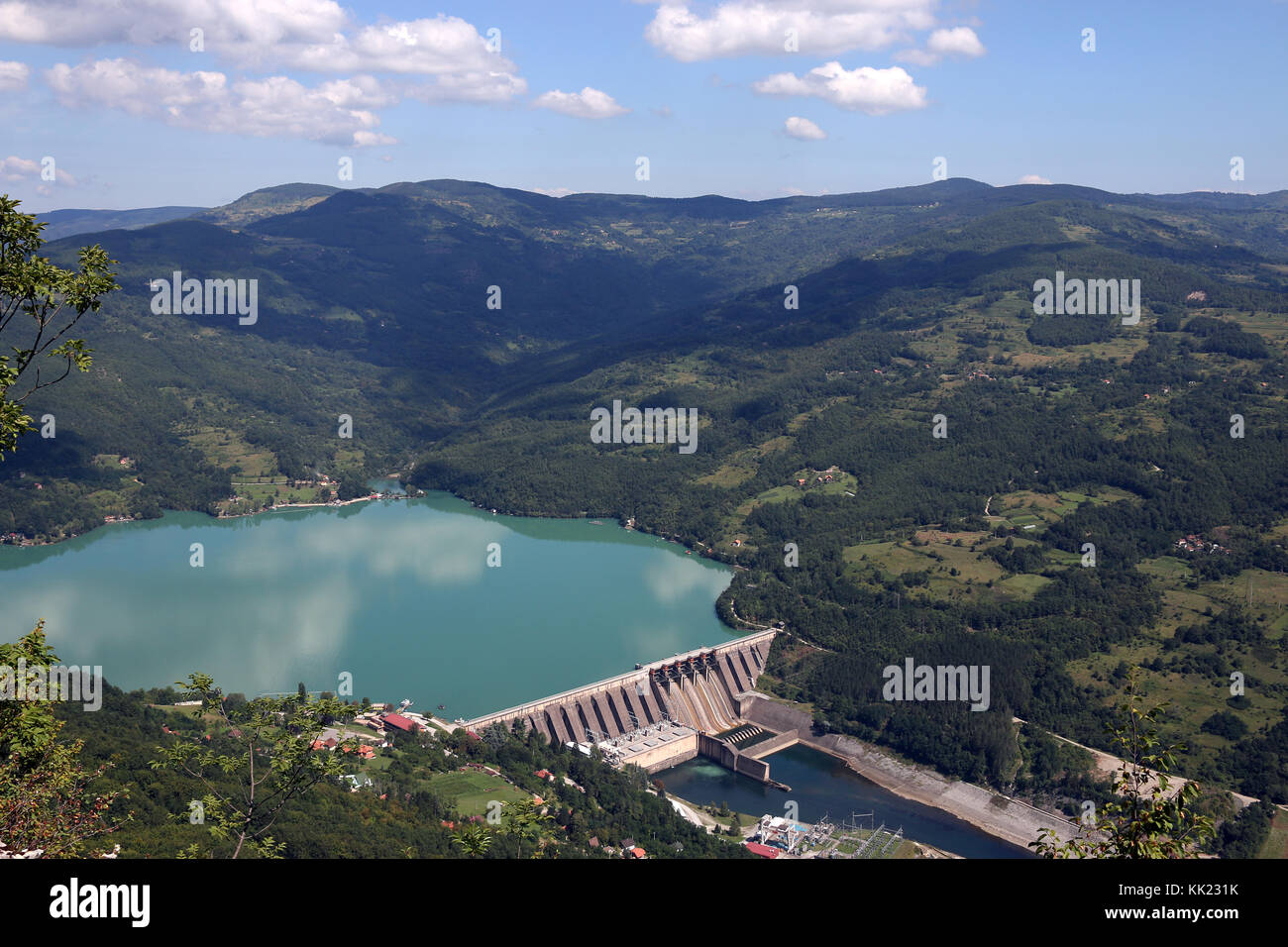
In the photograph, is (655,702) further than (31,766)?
Yes

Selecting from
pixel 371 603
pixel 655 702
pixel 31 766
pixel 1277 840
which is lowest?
pixel 1277 840

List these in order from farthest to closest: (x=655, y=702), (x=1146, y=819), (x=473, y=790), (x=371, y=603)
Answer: (x=371, y=603) < (x=655, y=702) < (x=473, y=790) < (x=1146, y=819)

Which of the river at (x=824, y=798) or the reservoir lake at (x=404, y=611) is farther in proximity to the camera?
the reservoir lake at (x=404, y=611)

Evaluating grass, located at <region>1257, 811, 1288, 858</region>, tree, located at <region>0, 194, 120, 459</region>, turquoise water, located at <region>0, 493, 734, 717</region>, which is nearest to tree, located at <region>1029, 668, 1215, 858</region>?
tree, located at <region>0, 194, 120, 459</region>

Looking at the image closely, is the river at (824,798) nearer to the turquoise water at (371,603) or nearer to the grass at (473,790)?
the grass at (473,790)

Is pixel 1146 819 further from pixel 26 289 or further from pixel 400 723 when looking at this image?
pixel 400 723

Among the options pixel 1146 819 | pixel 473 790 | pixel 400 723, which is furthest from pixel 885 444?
pixel 1146 819

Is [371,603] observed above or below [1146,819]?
below

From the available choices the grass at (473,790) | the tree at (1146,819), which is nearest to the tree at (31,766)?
the tree at (1146,819)
